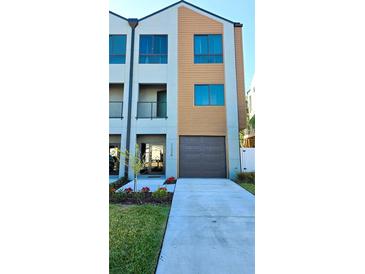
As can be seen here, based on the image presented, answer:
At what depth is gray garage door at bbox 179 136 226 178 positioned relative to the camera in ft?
38.1

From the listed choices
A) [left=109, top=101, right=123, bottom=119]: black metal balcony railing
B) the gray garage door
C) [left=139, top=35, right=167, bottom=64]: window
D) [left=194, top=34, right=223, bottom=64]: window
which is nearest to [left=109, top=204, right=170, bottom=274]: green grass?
the gray garage door

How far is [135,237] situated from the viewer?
3.55m

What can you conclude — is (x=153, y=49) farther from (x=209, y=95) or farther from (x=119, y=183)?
(x=119, y=183)

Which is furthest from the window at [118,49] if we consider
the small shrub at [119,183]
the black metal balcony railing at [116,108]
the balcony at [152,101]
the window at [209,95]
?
the small shrub at [119,183]

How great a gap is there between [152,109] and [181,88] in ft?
7.22

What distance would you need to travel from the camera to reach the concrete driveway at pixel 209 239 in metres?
2.73

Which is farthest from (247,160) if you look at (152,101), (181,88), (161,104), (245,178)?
(152,101)

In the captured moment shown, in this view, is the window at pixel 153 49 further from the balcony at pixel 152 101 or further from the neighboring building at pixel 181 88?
the balcony at pixel 152 101

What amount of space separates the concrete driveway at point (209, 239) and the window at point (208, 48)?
29.5 ft

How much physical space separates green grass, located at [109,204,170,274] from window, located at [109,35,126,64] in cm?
950

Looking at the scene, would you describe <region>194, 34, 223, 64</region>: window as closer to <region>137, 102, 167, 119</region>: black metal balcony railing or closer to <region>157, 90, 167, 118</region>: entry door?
<region>157, 90, 167, 118</region>: entry door
